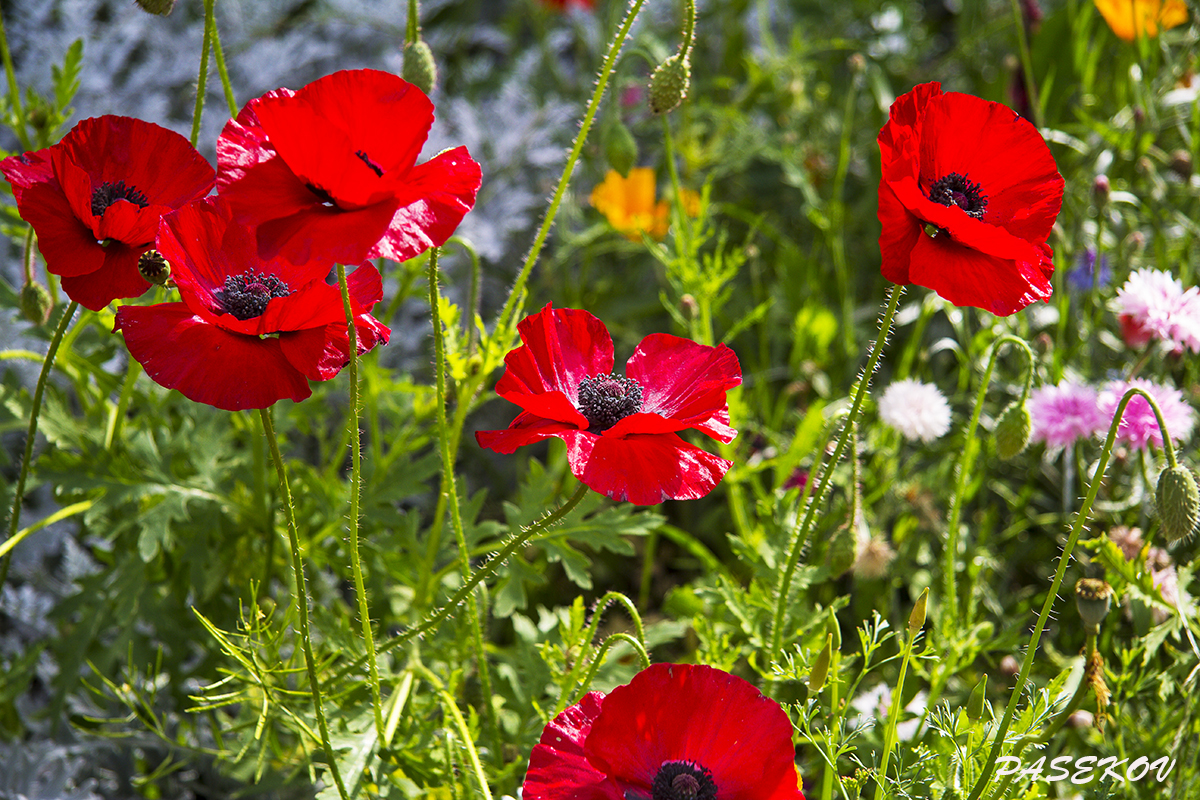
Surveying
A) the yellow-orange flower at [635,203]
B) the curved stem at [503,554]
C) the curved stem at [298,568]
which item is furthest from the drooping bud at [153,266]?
the yellow-orange flower at [635,203]

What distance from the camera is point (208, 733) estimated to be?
145cm

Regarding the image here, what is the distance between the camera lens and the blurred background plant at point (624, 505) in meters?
1.13

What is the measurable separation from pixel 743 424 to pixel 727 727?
2.34 feet

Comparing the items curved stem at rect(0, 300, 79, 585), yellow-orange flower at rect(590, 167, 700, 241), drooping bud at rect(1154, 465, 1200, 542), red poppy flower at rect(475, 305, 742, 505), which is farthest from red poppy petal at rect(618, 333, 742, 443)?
yellow-orange flower at rect(590, 167, 700, 241)

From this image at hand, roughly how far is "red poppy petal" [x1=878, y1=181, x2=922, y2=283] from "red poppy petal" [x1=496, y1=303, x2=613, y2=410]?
0.28 m

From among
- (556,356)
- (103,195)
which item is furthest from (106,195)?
(556,356)

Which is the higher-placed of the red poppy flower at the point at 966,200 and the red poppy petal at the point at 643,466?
the red poppy flower at the point at 966,200

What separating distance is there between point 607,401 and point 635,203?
4.51 feet

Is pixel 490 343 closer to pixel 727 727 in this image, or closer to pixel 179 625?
pixel 727 727

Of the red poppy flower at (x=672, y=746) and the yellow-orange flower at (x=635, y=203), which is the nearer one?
the red poppy flower at (x=672, y=746)

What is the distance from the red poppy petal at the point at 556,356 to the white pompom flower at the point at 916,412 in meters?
0.60

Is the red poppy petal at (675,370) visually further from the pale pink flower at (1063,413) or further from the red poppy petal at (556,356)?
the pale pink flower at (1063,413)

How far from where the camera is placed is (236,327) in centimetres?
78

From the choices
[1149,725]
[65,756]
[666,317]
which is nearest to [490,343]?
[65,756]
